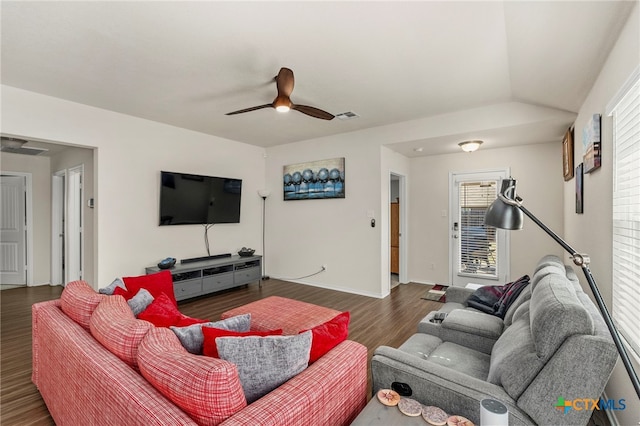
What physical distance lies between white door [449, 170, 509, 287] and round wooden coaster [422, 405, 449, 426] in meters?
4.28

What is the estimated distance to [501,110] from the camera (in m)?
3.72

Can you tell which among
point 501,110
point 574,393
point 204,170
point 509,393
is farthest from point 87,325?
point 501,110

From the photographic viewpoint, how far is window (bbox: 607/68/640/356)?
1.56 metres

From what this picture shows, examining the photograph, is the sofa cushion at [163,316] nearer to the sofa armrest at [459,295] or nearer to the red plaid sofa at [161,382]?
the red plaid sofa at [161,382]

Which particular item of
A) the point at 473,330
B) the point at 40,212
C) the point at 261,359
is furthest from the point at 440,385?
the point at 40,212

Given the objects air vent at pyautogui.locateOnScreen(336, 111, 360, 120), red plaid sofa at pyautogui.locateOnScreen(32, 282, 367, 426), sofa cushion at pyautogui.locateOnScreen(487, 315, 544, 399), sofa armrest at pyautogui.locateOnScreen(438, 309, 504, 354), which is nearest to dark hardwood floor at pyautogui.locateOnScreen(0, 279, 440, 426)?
red plaid sofa at pyautogui.locateOnScreen(32, 282, 367, 426)

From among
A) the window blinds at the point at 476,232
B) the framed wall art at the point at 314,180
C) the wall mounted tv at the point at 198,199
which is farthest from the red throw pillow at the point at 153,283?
the window blinds at the point at 476,232

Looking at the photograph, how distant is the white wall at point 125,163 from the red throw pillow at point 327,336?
3.67 metres

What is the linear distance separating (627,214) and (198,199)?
4868 millimetres

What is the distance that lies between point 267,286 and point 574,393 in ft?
15.6

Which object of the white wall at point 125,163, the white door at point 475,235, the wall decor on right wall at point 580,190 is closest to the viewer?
the wall decor on right wall at point 580,190

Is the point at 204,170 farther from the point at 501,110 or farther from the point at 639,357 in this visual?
the point at 639,357

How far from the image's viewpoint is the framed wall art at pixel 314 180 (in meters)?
5.20

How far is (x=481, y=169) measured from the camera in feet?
16.5
